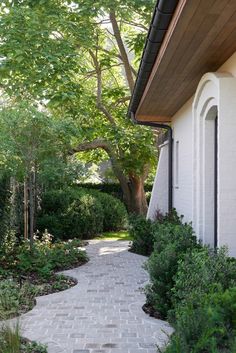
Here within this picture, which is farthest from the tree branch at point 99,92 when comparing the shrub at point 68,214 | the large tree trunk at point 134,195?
the shrub at point 68,214

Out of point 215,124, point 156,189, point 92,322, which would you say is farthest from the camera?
point 156,189

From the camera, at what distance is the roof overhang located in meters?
4.20

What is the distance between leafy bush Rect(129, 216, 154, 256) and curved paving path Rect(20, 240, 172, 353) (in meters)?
2.37

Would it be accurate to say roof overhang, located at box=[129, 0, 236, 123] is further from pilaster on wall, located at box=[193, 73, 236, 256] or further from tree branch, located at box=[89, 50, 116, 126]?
tree branch, located at box=[89, 50, 116, 126]

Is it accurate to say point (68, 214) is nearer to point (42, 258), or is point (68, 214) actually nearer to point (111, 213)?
point (111, 213)

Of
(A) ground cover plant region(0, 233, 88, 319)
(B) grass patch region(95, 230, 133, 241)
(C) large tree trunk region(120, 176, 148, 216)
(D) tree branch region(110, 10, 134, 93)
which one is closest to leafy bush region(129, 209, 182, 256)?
(A) ground cover plant region(0, 233, 88, 319)

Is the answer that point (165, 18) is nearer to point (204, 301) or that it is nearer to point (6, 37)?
point (204, 301)

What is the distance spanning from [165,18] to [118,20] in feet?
39.2

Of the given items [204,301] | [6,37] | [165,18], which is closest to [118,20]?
[6,37]

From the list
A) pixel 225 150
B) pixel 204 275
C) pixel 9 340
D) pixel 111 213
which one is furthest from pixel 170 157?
pixel 9 340

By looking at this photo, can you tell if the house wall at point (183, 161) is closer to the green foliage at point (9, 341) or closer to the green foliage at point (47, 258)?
the green foliage at point (47, 258)

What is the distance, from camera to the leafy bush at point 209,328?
9.87 ft

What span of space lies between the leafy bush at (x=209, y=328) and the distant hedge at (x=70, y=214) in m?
10.2

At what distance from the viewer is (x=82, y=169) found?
12023mm
